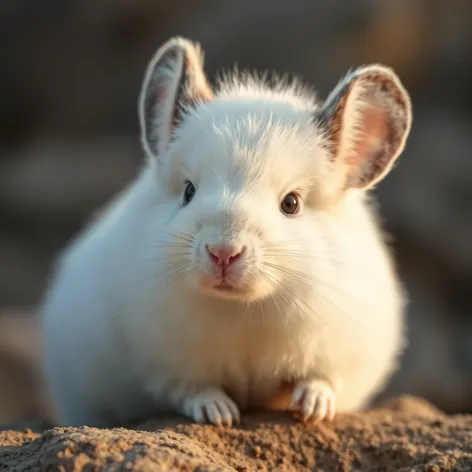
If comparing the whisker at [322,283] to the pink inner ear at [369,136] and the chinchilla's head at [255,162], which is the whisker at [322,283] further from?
the pink inner ear at [369,136]

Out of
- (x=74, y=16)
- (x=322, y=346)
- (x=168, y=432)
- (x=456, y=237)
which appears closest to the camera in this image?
(x=168, y=432)

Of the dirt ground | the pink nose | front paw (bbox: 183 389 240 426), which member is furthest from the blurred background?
the pink nose

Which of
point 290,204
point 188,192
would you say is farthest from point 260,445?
point 188,192

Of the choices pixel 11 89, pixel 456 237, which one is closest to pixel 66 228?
pixel 11 89

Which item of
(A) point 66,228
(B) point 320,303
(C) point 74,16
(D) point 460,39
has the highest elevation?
(D) point 460,39

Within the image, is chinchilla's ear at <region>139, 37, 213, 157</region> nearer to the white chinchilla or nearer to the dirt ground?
the white chinchilla

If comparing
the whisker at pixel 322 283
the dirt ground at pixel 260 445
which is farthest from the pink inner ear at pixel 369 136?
the dirt ground at pixel 260 445

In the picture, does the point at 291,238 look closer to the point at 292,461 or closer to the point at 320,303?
the point at 320,303
